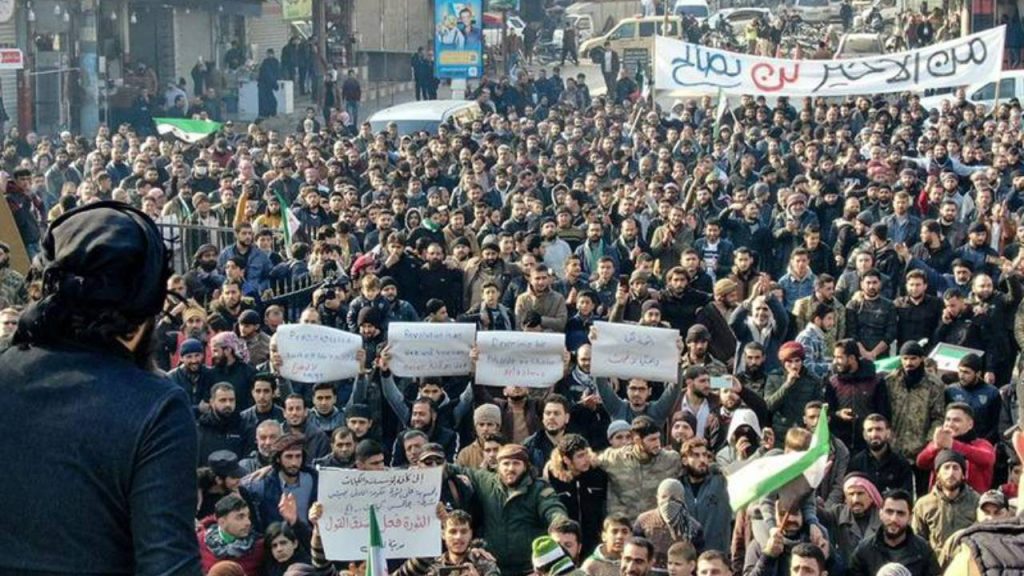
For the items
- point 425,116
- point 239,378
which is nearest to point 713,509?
point 239,378

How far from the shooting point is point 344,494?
8.39 meters

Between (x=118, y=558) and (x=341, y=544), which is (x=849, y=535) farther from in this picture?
(x=118, y=558)

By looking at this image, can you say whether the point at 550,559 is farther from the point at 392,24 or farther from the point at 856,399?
the point at 392,24

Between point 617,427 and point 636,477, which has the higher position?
point 617,427

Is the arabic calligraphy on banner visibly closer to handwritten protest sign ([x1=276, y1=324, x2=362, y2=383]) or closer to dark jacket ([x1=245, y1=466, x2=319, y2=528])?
handwritten protest sign ([x1=276, y1=324, x2=362, y2=383])

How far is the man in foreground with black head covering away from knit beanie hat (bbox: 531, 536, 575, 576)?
5.36 metres

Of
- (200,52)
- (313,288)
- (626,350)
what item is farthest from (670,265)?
(200,52)

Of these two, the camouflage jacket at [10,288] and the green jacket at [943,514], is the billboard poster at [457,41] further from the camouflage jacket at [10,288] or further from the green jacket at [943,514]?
the green jacket at [943,514]

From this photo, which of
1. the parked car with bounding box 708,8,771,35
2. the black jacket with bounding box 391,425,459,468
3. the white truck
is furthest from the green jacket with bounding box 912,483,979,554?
the white truck

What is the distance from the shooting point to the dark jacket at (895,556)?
28.4ft

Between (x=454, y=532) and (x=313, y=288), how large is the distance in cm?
632

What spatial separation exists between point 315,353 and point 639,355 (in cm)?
180

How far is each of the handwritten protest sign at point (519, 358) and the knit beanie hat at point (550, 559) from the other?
11.9ft

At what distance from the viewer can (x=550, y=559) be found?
25.6 ft
